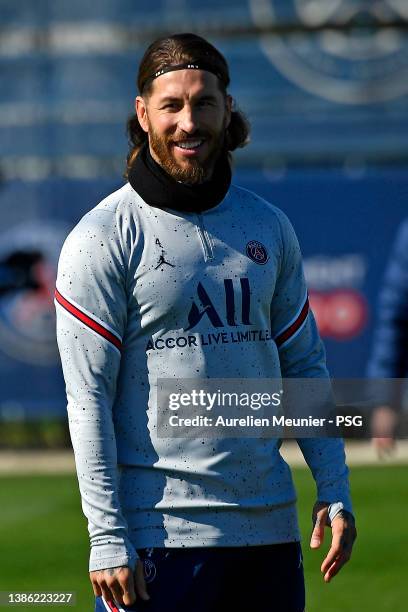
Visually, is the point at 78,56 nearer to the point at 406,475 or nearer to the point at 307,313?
the point at 406,475

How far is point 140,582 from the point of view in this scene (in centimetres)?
302

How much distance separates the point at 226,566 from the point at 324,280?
1357 centimetres

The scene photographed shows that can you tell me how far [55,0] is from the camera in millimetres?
18688

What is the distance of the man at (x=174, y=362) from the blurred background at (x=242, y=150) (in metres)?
11.7

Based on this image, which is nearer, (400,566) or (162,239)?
(162,239)

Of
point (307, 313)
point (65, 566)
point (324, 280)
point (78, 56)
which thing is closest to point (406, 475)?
A: point (324, 280)

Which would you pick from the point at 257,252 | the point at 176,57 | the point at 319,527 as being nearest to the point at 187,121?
the point at 176,57

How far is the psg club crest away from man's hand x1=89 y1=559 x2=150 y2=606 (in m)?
0.76

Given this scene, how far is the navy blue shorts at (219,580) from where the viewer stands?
307cm

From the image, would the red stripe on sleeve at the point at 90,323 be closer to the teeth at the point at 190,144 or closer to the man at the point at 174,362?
the man at the point at 174,362

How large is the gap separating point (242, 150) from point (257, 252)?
14.3 metres

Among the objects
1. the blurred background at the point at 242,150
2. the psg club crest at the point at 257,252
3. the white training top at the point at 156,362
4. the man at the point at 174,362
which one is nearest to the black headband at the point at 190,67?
the man at the point at 174,362

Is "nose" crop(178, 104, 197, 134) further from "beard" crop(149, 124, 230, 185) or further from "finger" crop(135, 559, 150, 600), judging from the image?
"finger" crop(135, 559, 150, 600)

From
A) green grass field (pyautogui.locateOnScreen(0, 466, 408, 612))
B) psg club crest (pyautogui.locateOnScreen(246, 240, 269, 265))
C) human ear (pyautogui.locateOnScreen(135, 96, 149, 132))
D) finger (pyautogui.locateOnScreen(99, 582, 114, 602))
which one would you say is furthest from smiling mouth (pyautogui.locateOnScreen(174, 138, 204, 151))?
green grass field (pyautogui.locateOnScreen(0, 466, 408, 612))
